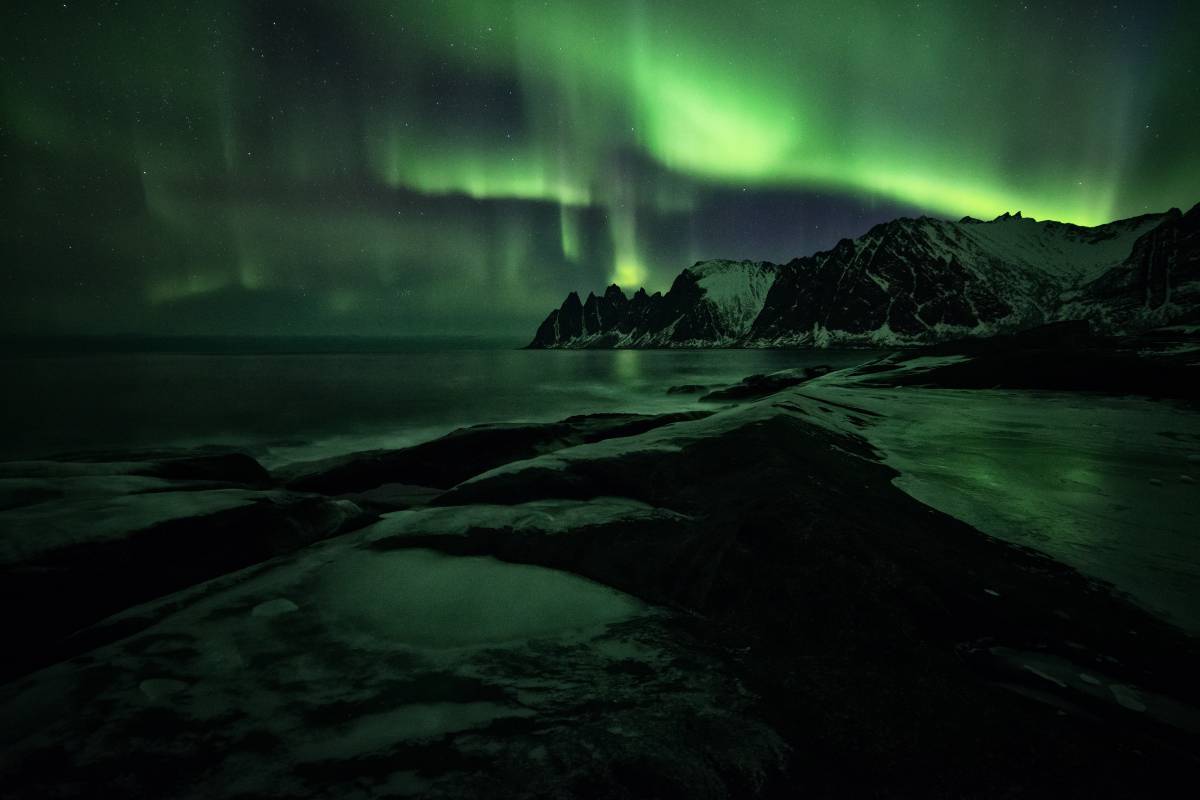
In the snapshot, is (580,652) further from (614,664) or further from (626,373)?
(626,373)

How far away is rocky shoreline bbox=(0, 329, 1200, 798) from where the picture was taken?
91.0 inches

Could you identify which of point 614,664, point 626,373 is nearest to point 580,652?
point 614,664

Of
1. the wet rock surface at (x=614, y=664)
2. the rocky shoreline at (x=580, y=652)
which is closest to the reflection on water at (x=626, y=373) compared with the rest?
the rocky shoreline at (x=580, y=652)

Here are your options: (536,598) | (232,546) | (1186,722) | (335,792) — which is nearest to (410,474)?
(232,546)

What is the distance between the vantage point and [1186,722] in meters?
2.53

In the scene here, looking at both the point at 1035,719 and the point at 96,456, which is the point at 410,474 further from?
the point at 1035,719

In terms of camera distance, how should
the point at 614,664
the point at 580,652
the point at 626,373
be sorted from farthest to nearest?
the point at 626,373, the point at 580,652, the point at 614,664

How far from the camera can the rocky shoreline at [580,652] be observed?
2.31 metres

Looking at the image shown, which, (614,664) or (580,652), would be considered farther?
(580,652)

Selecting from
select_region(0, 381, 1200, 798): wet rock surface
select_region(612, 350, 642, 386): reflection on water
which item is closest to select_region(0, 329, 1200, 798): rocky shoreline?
select_region(0, 381, 1200, 798): wet rock surface

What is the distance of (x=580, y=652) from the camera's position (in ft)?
11.1

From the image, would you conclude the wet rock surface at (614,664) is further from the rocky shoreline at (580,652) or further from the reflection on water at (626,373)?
the reflection on water at (626,373)

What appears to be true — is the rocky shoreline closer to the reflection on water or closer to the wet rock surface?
the wet rock surface

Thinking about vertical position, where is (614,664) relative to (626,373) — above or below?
above
